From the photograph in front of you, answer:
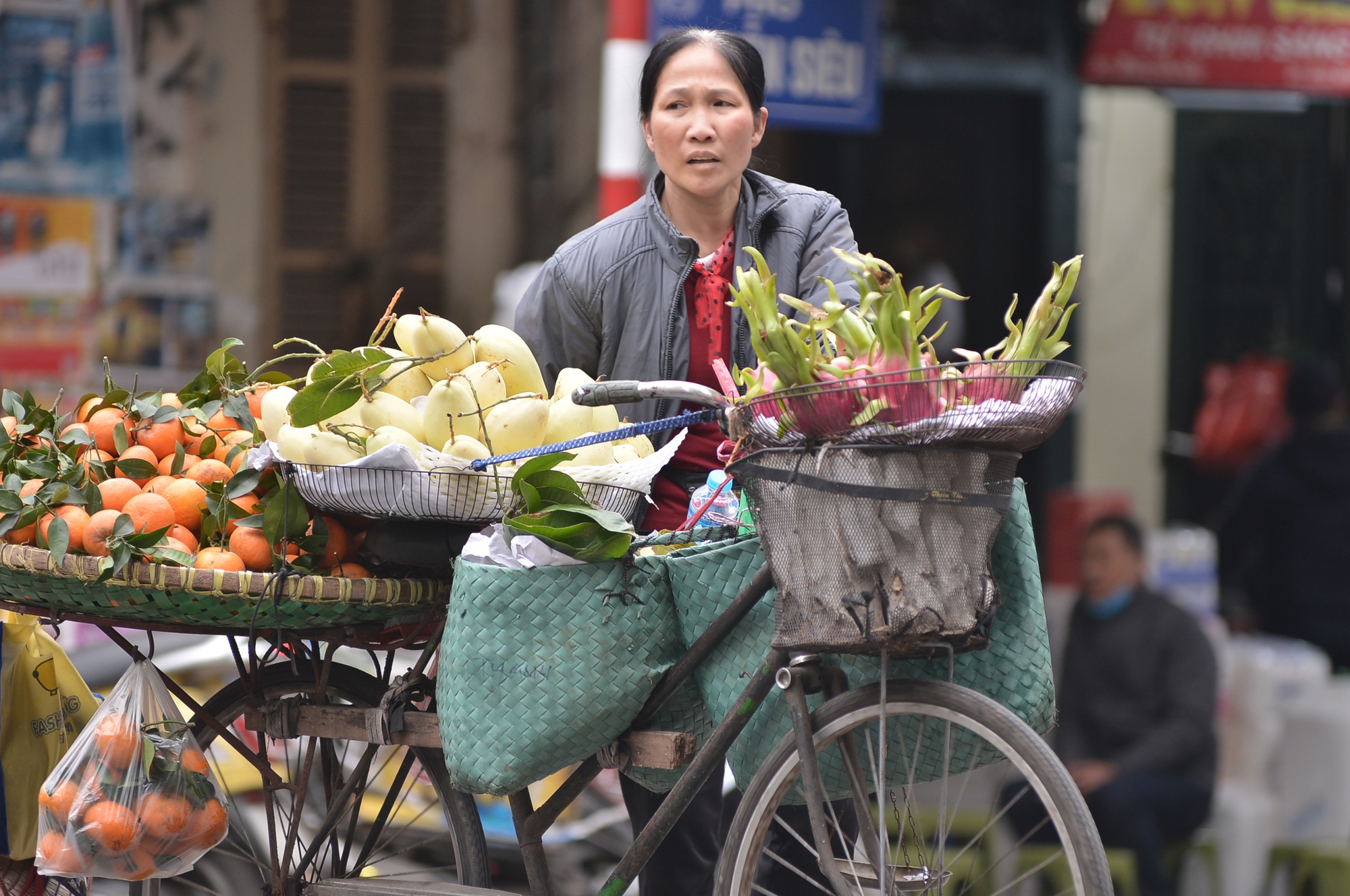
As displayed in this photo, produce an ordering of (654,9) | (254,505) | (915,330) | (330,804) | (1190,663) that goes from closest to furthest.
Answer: (915,330) → (254,505) → (330,804) → (654,9) → (1190,663)

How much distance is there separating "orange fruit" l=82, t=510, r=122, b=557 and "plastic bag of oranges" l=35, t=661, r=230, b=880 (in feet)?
0.93

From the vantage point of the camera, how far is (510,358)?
260cm

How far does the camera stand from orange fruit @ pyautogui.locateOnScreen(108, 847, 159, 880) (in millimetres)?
2510

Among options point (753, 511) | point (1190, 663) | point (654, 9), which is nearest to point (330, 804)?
point (753, 511)

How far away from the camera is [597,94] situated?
646cm

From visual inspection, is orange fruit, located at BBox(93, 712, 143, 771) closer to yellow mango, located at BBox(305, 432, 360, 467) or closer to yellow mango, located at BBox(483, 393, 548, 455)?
yellow mango, located at BBox(305, 432, 360, 467)

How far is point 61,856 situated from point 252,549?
1.96ft

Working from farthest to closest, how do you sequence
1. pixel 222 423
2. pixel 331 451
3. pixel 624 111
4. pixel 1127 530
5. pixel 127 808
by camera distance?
pixel 1127 530
pixel 624 111
pixel 222 423
pixel 127 808
pixel 331 451

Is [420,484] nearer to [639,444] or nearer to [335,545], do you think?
[335,545]

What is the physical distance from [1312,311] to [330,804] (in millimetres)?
6199

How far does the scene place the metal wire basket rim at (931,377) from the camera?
81.0 inches

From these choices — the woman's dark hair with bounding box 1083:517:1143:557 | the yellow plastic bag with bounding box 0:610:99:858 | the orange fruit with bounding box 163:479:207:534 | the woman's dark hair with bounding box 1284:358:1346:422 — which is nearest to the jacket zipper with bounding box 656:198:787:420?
the orange fruit with bounding box 163:479:207:534

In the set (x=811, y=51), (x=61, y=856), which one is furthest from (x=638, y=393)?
(x=811, y=51)

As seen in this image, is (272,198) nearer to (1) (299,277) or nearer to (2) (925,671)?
(1) (299,277)
